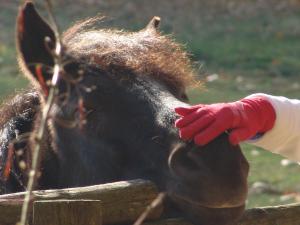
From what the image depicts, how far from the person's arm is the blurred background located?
5.60 metres

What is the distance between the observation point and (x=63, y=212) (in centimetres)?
281

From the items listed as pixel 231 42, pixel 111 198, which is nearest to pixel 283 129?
pixel 111 198

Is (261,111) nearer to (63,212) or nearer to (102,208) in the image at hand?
(102,208)

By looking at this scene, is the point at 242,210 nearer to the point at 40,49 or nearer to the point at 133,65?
the point at 133,65

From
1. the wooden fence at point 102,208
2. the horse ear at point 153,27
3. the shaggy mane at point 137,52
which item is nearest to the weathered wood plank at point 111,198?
the wooden fence at point 102,208

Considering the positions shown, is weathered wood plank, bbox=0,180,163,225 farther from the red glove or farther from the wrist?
the wrist

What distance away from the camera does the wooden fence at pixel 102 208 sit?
9.24 ft

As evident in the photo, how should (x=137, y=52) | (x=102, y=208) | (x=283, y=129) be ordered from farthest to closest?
1. (x=137, y=52)
2. (x=283, y=129)
3. (x=102, y=208)

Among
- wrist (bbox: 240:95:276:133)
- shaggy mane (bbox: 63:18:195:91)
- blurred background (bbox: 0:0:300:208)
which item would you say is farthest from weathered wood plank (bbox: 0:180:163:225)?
blurred background (bbox: 0:0:300:208)

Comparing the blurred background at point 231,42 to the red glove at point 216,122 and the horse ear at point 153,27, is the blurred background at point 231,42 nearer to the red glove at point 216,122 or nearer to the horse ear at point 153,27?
the horse ear at point 153,27

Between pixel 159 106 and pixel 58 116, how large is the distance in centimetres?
51

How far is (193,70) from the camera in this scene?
456cm

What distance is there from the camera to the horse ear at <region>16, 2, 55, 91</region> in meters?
4.30

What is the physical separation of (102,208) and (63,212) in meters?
0.27
